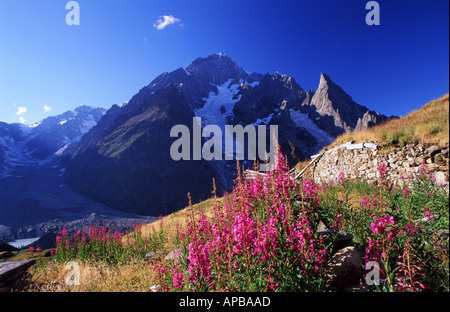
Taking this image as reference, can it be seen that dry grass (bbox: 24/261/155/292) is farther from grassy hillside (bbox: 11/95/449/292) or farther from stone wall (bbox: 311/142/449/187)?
stone wall (bbox: 311/142/449/187)

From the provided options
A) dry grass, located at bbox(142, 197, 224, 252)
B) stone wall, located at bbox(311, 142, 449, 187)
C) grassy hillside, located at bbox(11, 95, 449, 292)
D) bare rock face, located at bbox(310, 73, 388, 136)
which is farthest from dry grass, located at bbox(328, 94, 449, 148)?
bare rock face, located at bbox(310, 73, 388, 136)

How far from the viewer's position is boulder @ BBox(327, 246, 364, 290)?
10.6 feet

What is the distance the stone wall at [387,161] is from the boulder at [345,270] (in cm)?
321

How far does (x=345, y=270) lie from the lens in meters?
3.26

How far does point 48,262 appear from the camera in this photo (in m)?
7.43

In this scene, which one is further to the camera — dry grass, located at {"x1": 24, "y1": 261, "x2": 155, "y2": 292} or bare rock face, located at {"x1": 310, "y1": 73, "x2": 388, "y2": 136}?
bare rock face, located at {"x1": 310, "y1": 73, "x2": 388, "y2": 136}

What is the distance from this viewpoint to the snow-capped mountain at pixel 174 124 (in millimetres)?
85250

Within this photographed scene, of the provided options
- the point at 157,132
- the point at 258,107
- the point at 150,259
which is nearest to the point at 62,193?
the point at 157,132

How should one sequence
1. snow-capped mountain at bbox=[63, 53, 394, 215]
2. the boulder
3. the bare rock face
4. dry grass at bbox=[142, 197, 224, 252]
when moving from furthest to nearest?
the bare rock face, snow-capped mountain at bbox=[63, 53, 394, 215], dry grass at bbox=[142, 197, 224, 252], the boulder

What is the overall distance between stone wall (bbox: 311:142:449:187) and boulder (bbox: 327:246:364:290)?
3.21m

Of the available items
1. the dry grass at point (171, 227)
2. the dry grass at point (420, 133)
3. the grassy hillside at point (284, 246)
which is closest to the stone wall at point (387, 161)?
the dry grass at point (420, 133)

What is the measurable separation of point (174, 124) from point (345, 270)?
115 meters

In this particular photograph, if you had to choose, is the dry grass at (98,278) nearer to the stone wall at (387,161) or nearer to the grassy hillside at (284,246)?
the grassy hillside at (284,246)

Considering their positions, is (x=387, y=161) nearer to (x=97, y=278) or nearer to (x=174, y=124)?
(x=97, y=278)
